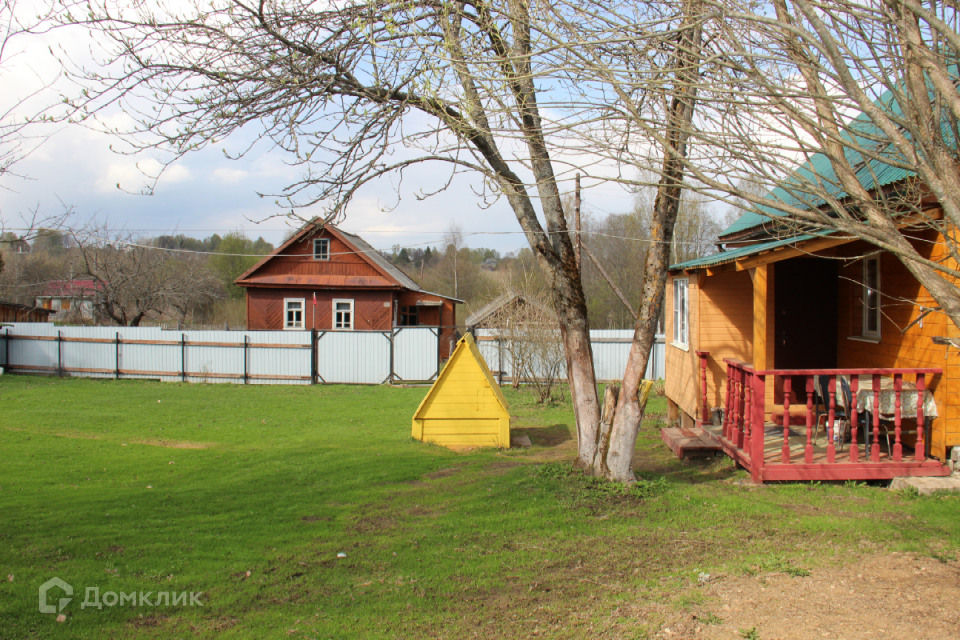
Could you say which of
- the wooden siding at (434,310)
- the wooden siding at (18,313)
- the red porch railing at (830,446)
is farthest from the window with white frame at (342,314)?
the red porch railing at (830,446)

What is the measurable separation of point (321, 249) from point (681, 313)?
19695 millimetres

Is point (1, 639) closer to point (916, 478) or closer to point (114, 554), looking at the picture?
point (114, 554)

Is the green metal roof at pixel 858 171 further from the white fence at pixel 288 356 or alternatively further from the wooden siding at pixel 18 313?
the wooden siding at pixel 18 313

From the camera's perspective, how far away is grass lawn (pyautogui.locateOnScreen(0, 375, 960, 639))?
12.3ft

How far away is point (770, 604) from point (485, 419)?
6.12 meters

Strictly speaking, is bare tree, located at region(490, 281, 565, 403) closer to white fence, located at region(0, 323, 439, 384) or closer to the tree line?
white fence, located at region(0, 323, 439, 384)

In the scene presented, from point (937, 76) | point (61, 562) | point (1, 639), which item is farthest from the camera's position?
point (61, 562)

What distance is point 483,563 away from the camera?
4.58m

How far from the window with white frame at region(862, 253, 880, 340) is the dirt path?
A: 450cm

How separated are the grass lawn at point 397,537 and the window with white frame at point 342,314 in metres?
19.0

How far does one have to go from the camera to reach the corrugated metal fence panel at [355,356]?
66.2ft

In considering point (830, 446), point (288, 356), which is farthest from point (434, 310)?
point (830, 446)

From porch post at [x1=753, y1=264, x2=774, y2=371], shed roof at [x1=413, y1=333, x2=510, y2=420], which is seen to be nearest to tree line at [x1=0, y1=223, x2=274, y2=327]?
shed roof at [x1=413, y1=333, x2=510, y2=420]

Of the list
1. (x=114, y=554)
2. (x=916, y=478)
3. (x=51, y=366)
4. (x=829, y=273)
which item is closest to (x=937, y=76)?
(x=916, y=478)
